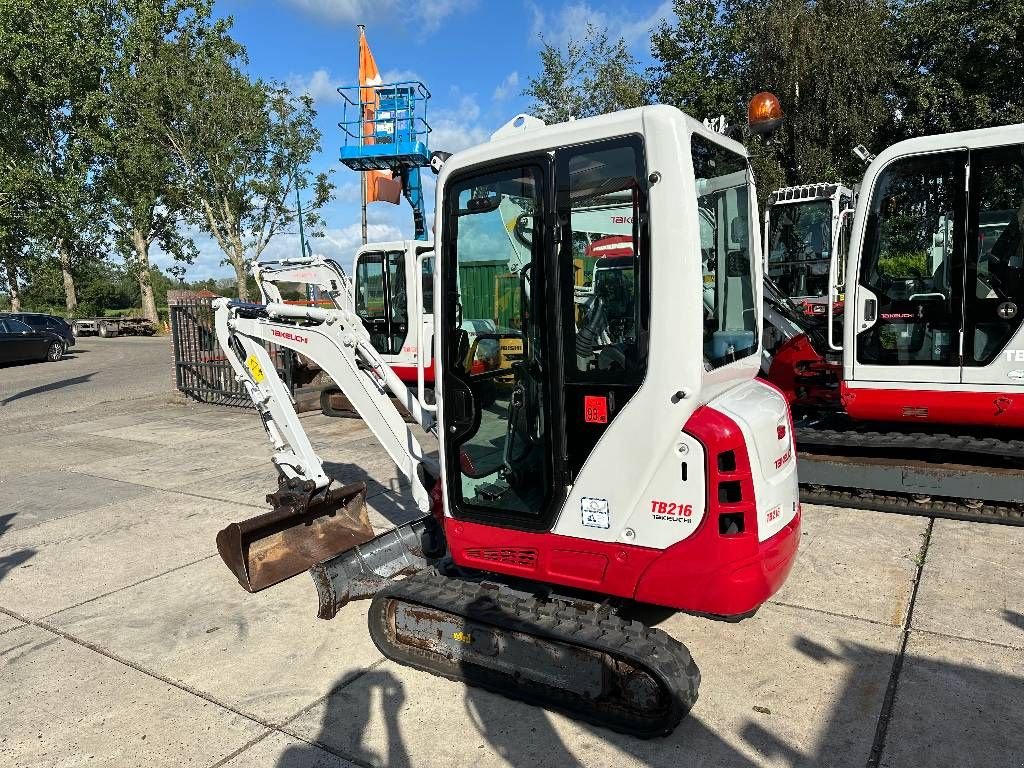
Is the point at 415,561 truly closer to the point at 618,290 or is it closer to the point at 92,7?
the point at 618,290

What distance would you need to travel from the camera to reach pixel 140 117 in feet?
100

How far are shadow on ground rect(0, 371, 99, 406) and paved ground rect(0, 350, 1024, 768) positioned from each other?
10.9m

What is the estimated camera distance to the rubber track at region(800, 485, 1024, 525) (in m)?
5.86

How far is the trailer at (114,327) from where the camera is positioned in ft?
126

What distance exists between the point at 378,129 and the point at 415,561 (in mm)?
16879

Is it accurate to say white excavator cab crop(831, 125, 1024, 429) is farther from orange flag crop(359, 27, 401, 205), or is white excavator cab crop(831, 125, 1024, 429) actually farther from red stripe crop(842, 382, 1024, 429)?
orange flag crop(359, 27, 401, 205)

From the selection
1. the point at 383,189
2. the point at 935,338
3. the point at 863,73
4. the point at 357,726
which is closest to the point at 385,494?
the point at 357,726

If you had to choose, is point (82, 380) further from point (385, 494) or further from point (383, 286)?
point (385, 494)

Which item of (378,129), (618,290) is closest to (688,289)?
(618,290)

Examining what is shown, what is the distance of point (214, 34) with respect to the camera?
31922 mm

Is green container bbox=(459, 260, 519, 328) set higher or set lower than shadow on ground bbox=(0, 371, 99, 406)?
higher

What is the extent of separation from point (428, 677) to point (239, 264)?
3357 centimetres

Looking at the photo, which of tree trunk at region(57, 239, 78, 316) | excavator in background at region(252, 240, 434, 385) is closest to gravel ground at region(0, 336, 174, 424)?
excavator in background at region(252, 240, 434, 385)

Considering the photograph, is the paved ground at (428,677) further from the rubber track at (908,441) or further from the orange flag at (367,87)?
the orange flag at (367,87)
